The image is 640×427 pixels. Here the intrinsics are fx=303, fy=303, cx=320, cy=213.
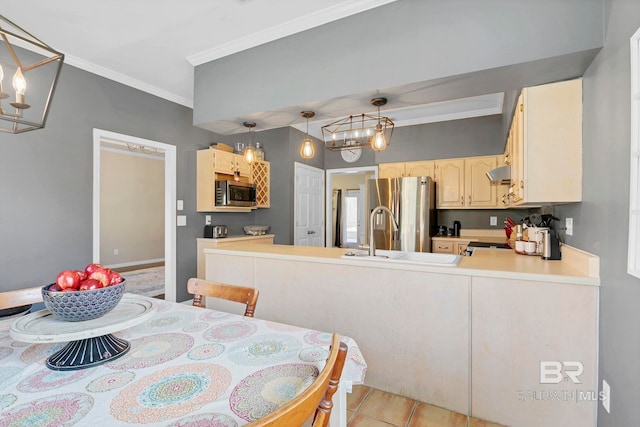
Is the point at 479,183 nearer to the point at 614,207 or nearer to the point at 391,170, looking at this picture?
the point at 391,170

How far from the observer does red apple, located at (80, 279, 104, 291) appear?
1027 millimetres

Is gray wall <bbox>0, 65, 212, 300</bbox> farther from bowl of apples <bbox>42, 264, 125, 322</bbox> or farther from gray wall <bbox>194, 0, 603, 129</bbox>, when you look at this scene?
bowl of apples <bbox>42, 264, 125, 322</bbox>

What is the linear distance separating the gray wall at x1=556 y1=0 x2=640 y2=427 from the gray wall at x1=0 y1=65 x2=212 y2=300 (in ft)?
12.9

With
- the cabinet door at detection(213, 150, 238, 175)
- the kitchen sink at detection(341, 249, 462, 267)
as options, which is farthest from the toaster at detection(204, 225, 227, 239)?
the kitchen sink at detection(341, 249, 462, 267)

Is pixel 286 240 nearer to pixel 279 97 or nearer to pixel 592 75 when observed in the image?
pixel 279 97

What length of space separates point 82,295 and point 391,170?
14.9 feet

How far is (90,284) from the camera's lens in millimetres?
1040

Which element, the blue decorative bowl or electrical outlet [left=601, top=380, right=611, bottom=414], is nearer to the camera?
the blue decorative bowl

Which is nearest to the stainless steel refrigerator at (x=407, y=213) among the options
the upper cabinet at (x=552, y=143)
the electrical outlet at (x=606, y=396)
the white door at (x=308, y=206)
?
the white door at (x=308, y=206)

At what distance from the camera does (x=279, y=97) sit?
246 cm

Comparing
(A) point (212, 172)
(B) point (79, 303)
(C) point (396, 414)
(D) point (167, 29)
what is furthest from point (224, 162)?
(C) point (396, 414)

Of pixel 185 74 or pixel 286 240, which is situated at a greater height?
pixel 185 74

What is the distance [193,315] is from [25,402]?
2.26 ft

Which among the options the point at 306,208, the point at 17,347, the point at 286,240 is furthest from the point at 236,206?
the point at 17,347
